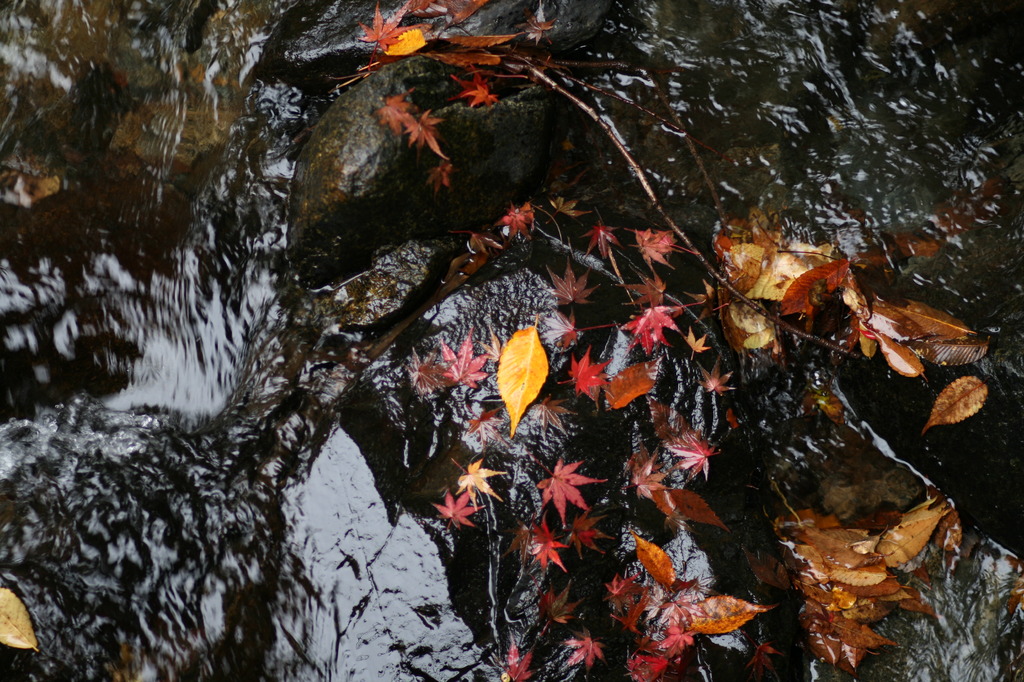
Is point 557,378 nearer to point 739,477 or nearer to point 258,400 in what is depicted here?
point 739,477

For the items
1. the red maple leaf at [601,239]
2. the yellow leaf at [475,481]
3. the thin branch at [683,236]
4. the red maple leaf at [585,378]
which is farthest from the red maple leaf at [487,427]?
the thin branch at [683,236]

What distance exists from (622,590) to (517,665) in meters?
0.55

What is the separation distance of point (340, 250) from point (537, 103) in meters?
1.34

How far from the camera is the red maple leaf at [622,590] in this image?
2.82 meters

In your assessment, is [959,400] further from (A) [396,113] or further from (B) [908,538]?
(A) [396,113]

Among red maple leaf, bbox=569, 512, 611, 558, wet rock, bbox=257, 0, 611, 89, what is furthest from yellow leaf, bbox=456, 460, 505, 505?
wet rock, bbox=257, 0, 611, 89

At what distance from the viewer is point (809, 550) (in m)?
3.27

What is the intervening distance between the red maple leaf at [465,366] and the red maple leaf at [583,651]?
3.88 feet

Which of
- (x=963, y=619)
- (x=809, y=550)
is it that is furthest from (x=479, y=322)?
(x=963, y=619)

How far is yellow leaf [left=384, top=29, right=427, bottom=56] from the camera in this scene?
3.58 metres

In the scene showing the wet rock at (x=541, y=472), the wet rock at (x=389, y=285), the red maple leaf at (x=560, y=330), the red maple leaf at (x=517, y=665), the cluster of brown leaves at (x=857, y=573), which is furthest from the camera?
the wet rock at (x=389, y=285)

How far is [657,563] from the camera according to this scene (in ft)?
9.37

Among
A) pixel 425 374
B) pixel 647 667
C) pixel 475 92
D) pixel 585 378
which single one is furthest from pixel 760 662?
pixel 475 92

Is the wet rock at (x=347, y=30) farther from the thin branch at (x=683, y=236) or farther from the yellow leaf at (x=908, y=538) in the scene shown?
the yellow leaf at (x=908, y=538)
